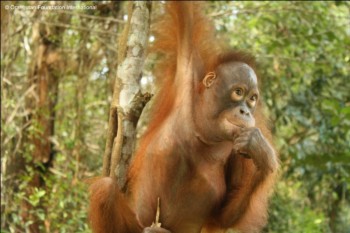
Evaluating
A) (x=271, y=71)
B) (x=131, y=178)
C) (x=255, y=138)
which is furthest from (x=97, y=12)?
(x=255, y=138)

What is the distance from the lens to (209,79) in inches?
144

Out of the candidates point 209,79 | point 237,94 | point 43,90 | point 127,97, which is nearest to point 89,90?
point 43,90

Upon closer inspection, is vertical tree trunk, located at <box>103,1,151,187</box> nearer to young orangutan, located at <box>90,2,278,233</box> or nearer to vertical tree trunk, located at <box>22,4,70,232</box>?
young orangutan, located at <box>90,2,278,233</box>

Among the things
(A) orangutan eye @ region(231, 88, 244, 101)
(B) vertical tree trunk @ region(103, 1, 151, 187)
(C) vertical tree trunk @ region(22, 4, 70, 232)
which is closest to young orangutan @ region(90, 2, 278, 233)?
(A) orangutan eye @ region(231, 88, 244, 101)

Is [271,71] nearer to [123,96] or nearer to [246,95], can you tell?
[246,95]

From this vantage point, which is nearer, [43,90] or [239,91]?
[239,91]

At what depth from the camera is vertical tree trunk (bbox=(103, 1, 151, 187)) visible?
3.14m

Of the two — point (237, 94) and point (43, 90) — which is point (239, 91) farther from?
point (43, 90)

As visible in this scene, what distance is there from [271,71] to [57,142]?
2.92 metres

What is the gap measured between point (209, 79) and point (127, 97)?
70 centimetres

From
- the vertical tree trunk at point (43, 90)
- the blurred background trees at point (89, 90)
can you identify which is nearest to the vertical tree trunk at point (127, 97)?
the blurred background trees at point (89, 90)

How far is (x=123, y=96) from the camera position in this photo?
3.18 metres

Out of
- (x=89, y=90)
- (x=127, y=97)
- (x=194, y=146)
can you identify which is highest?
(x=127, y=97)

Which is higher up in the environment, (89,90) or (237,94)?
(237,94)
